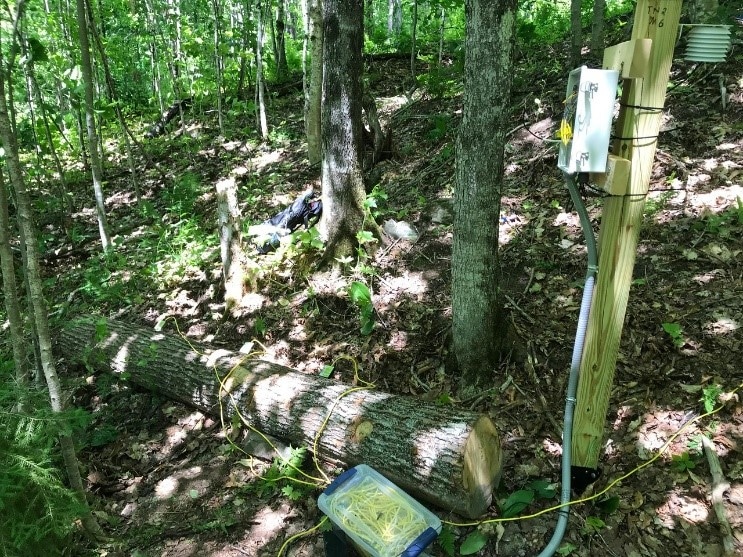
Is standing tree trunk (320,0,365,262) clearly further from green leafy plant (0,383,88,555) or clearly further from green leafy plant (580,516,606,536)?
green leafy plant (580,516,606,536)

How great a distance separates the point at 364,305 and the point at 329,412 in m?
1.31

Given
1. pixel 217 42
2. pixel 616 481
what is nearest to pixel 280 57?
pixel 217 42

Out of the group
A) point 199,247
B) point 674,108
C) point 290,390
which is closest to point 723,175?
point 674,108

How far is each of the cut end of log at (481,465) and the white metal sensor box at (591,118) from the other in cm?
158

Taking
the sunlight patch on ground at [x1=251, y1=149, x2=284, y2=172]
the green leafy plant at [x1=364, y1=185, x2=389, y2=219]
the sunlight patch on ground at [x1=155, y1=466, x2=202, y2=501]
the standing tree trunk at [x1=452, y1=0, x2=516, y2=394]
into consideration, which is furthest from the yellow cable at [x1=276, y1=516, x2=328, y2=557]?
the sunlight patch on ground at [x1=251, y1=149, x2=284, y2=172]

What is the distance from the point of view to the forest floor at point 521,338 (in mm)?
2913

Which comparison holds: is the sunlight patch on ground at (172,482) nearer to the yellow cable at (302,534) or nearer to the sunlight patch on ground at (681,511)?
the yellow cable at (302,534)

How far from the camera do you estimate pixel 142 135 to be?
474 inches

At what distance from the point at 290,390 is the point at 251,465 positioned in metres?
0.59

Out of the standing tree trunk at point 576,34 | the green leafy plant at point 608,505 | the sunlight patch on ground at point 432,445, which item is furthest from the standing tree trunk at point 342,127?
the green leafy plant at point 608,505

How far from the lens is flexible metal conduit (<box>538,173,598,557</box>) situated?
8.18 ft

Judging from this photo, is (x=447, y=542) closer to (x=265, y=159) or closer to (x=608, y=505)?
(x=608, y=505)

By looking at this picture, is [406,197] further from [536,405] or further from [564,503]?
[564,503]

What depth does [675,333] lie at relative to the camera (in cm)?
351
